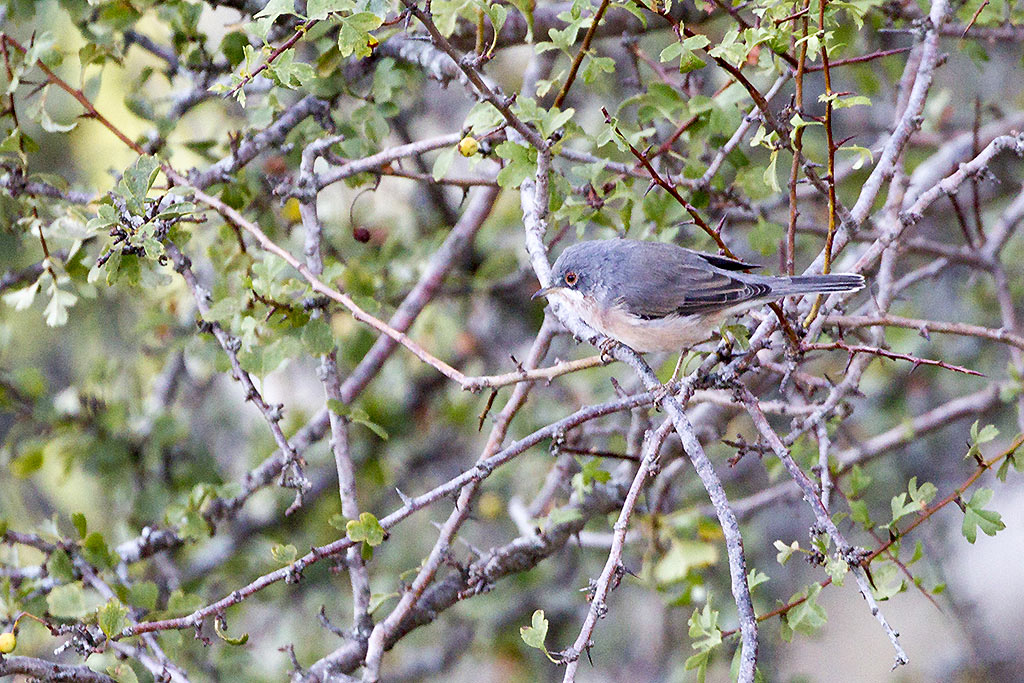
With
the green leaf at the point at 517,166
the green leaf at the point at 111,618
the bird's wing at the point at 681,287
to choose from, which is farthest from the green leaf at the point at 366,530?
the bird's wing at the point at 681,287

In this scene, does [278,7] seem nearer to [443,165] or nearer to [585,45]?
[443,165]

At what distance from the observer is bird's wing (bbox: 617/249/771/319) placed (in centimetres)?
314

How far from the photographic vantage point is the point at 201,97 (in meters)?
3.72

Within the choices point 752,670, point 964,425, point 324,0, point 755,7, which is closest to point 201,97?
point 324,0

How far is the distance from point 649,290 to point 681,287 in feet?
0.39

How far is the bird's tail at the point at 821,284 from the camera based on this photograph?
2.59 metres

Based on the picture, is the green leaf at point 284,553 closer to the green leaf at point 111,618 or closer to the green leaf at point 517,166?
the green leaf at point 111,618

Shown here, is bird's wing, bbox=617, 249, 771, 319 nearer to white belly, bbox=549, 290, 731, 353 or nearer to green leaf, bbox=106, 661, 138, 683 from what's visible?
white belly, bbox=549, 290, 731, 353

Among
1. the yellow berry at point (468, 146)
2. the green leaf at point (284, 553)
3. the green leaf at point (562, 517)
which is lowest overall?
the green leaf at point (284, 553)

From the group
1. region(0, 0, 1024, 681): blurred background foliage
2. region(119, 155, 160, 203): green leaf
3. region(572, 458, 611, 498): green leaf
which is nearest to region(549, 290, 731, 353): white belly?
region(0, 0, 1024, 681): blurred background foliage

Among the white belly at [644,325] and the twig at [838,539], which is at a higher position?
the white belly at [644,325]

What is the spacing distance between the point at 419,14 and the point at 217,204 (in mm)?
1055

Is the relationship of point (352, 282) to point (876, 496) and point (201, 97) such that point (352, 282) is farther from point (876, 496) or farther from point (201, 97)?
point (876, 496)

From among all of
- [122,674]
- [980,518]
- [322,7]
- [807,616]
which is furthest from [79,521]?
[980,518]
